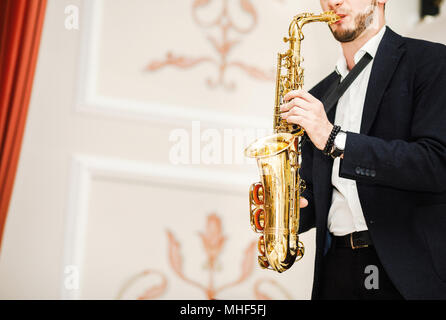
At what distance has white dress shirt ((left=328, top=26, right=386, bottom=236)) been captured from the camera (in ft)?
5.64

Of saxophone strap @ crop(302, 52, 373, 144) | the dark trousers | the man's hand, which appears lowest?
the dark trousers

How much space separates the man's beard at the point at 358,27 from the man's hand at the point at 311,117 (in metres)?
0.41

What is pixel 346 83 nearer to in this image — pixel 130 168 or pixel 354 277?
pixel 354 277

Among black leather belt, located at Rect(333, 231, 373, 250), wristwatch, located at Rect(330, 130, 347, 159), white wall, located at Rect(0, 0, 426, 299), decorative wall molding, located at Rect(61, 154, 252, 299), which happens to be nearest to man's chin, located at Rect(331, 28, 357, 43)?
wristwatch, located at Rect(330, 130, 347, 159)

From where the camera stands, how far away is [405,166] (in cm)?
152

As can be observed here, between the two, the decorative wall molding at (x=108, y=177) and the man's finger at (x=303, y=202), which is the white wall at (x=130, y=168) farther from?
the man's finger at (x=303, y=202)

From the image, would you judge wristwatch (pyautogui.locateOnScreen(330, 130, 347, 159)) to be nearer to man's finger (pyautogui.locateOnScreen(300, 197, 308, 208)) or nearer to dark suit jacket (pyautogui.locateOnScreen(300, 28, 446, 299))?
dark suit jacket (pyautogui.locateOnScreen(300, 28, 446, 299))

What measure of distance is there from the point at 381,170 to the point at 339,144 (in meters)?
0.15

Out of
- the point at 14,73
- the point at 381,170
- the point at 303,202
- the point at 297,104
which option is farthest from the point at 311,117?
the point at 14,73

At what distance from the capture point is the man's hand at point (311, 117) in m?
1.61

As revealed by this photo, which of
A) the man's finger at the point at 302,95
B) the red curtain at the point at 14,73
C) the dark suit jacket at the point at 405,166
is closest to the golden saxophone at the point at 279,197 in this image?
the dark suit jacket at the point at 405,166
